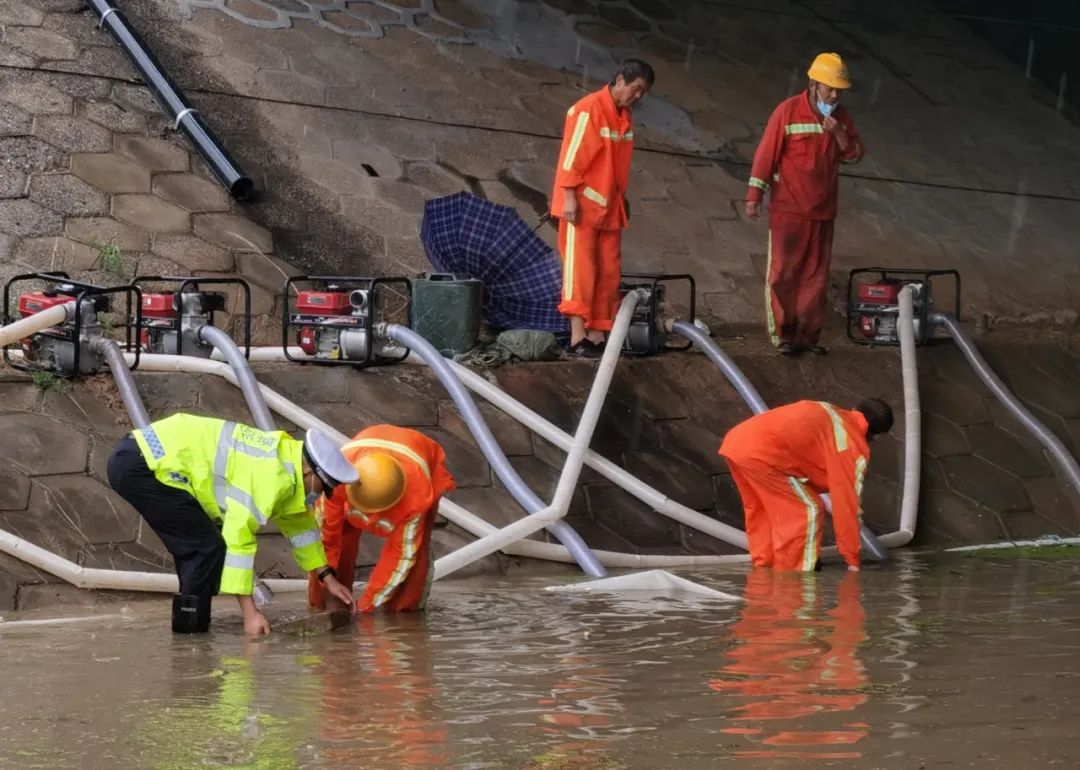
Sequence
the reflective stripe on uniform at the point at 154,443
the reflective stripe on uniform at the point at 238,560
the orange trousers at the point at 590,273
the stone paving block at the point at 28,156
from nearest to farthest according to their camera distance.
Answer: the reflective stripe on uniform at the point at 238,560
the reflective stripe on uniform at the point at 154,443
the orange trousers at the point at 590,273
the stone paving block at the point at 28,156

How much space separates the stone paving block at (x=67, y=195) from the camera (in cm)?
1245

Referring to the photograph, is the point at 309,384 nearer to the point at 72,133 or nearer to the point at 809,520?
the point at 809,520

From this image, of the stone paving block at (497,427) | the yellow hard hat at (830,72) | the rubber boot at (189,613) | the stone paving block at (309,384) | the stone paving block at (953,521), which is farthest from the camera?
the yellow hard hat at (830,72)

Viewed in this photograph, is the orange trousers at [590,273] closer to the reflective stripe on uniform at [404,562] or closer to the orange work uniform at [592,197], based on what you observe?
the orange work uniform at [592,197]

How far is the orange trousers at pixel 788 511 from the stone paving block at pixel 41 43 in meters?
6.69

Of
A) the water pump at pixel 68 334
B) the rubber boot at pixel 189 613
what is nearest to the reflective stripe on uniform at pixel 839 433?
the rubber boot at pixel 189 613

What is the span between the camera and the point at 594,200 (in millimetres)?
11609

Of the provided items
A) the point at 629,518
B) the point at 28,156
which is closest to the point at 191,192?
the point at 28,156

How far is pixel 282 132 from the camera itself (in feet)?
46.5

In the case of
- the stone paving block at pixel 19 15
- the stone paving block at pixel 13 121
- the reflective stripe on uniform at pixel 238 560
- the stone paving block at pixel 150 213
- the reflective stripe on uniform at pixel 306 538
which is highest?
the stone paving block at pixel 19 15

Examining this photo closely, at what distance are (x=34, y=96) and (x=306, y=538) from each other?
6.70m

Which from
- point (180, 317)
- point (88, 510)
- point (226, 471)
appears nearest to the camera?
point (226, 471)

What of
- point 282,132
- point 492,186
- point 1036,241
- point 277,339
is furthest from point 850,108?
point 277,339

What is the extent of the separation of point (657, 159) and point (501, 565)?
6291 millimetres
